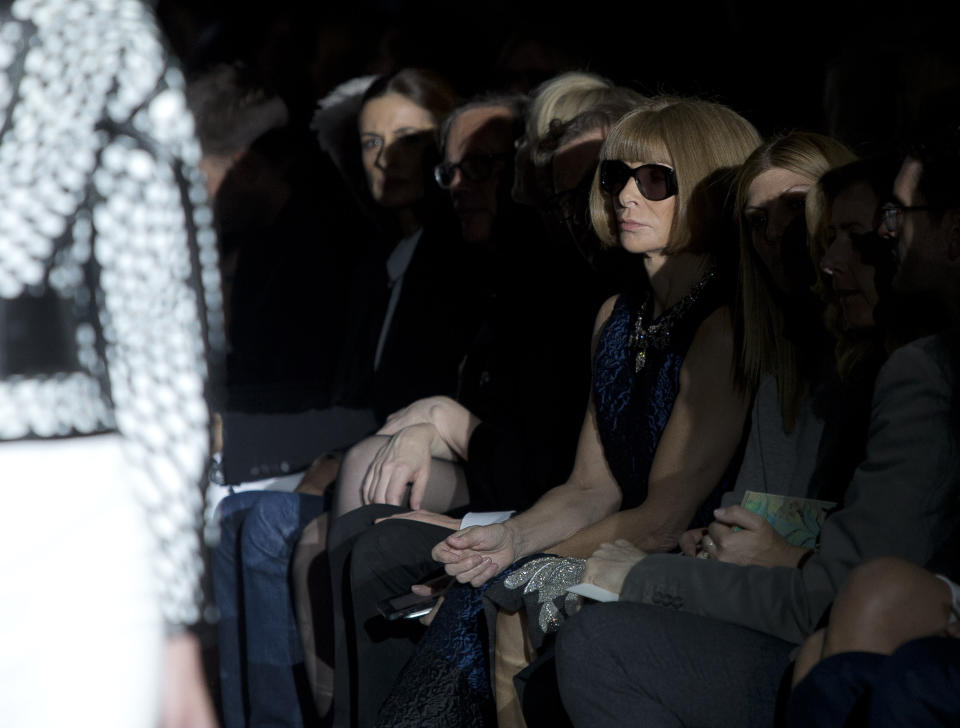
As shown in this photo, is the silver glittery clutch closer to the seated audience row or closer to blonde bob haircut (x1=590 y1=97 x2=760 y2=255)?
the seated audience row

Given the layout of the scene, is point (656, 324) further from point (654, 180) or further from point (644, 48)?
point (644, 48)

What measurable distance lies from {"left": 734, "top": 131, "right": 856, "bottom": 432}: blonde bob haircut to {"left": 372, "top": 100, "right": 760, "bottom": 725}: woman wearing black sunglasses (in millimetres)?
52

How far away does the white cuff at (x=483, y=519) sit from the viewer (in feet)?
6.20

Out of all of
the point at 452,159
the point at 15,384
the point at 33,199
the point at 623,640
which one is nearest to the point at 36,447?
the point at 15,384

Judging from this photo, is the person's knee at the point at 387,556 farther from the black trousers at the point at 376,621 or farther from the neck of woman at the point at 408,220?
the neck of woman at the point at 408,220

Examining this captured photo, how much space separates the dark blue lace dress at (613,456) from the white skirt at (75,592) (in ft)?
1.89

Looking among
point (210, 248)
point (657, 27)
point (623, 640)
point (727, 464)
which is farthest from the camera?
point (657, 27)

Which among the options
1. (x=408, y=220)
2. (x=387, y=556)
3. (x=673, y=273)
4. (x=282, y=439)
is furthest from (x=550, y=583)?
(x=408, y=220)

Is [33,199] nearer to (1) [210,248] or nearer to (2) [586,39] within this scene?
(1) [210,248]

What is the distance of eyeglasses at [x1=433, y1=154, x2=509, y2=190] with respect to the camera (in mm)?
2502

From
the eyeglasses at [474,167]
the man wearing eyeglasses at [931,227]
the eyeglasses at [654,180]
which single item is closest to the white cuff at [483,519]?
the eyeglasses at [654,180]

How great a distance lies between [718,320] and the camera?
175 cm

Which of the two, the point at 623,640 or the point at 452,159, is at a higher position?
the point at 452,159

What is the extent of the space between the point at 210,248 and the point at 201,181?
0.06 m
